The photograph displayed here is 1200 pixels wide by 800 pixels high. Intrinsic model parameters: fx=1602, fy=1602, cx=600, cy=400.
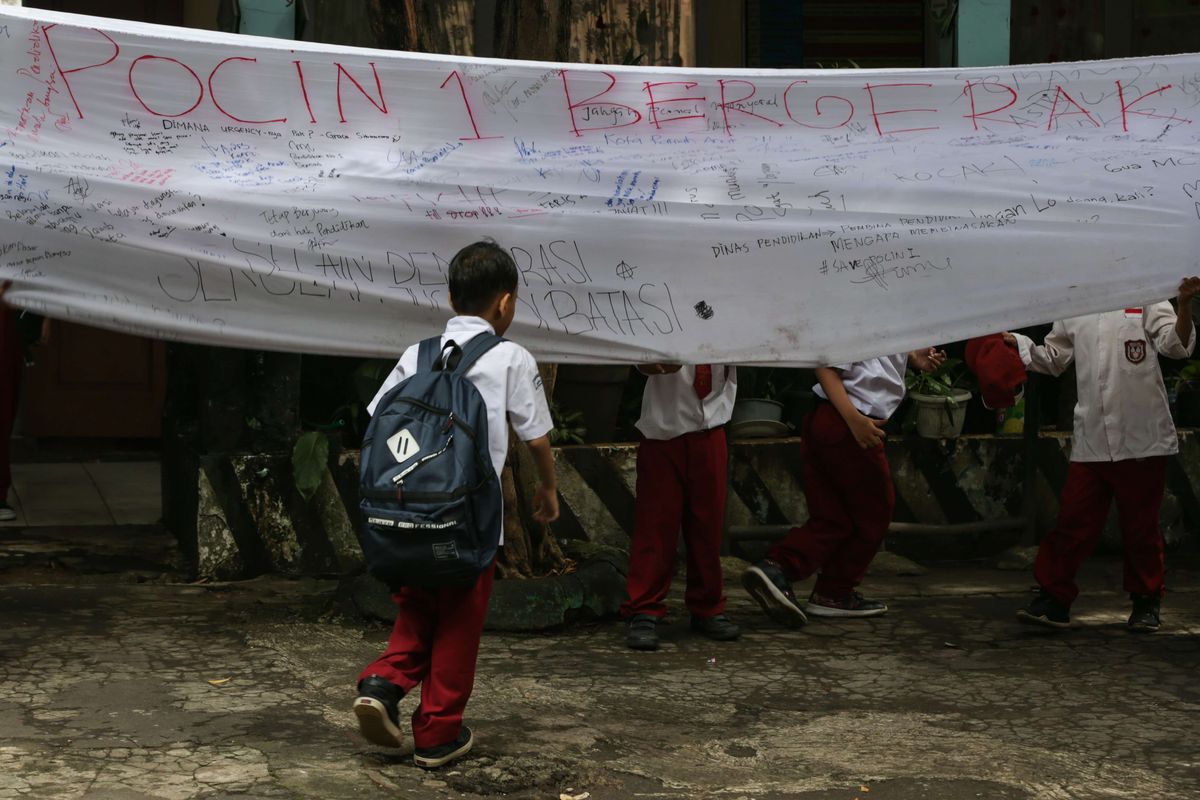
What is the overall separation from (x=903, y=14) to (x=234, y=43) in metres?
6.00

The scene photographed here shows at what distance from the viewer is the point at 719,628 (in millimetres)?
6004

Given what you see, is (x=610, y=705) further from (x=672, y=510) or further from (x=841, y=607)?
(x=841, y=607)

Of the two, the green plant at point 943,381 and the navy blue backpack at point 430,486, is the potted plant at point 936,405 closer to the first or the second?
the green plant at point 943,381

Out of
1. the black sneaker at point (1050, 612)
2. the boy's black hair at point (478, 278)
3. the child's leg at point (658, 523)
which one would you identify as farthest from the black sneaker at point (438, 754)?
the black sneaker at point (1050, 612)

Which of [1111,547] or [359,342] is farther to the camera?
[1111,547]

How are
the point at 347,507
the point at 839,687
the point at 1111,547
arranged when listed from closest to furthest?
1. the point at 839,687
2. the point at 347,507
3. the point at 1111,547

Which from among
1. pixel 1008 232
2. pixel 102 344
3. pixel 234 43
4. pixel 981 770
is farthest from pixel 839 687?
pixel 102 344

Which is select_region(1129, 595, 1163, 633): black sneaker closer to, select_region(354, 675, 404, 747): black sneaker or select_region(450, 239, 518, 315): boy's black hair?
select_region(450, 239, 518, 315): boy's black hair

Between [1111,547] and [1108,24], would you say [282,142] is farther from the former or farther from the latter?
[1108,24]

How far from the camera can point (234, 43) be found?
5.18 meters

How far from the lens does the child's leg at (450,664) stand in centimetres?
442

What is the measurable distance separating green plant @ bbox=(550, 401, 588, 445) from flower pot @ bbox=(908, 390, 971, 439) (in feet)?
5.33

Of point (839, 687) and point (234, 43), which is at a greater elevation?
point (234, 43)

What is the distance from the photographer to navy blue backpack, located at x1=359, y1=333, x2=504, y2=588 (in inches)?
166
